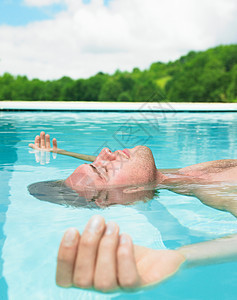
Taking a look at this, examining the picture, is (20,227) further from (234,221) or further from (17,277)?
(234,221)

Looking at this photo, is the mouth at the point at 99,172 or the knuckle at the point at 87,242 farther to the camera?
the mouth at the point at 99,172

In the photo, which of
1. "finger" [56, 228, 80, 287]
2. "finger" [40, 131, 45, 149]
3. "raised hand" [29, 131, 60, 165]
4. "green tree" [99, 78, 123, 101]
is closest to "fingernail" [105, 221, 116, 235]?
"finger" [56, 228, 80, 287]

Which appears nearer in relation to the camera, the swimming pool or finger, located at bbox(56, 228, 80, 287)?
finger, located at bbox(56, 228, 80, 287)

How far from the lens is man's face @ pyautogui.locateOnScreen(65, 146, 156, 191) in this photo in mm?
2795

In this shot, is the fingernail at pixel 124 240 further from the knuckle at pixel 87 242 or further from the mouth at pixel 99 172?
the mouth at pixel 99 172

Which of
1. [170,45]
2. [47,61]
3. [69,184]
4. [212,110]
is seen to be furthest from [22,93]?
[69,184]

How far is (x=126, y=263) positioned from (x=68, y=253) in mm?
196

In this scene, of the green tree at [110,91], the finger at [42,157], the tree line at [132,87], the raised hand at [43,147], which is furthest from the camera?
the green tree at [110,91]

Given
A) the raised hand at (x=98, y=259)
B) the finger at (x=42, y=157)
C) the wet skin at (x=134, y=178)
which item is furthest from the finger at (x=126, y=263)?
the finger at (x=42, y=157)

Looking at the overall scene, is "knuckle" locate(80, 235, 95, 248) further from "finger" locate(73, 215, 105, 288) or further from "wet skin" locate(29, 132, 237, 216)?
"wet skin" locate(29, 132, 237, 216)

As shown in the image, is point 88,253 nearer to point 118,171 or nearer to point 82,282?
point 82,282

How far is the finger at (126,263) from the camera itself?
→ 3.65 ft

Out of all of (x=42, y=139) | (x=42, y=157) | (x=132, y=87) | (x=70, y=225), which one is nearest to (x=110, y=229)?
(x=70, y=225)

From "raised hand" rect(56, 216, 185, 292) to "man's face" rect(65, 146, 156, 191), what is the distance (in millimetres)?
1617
